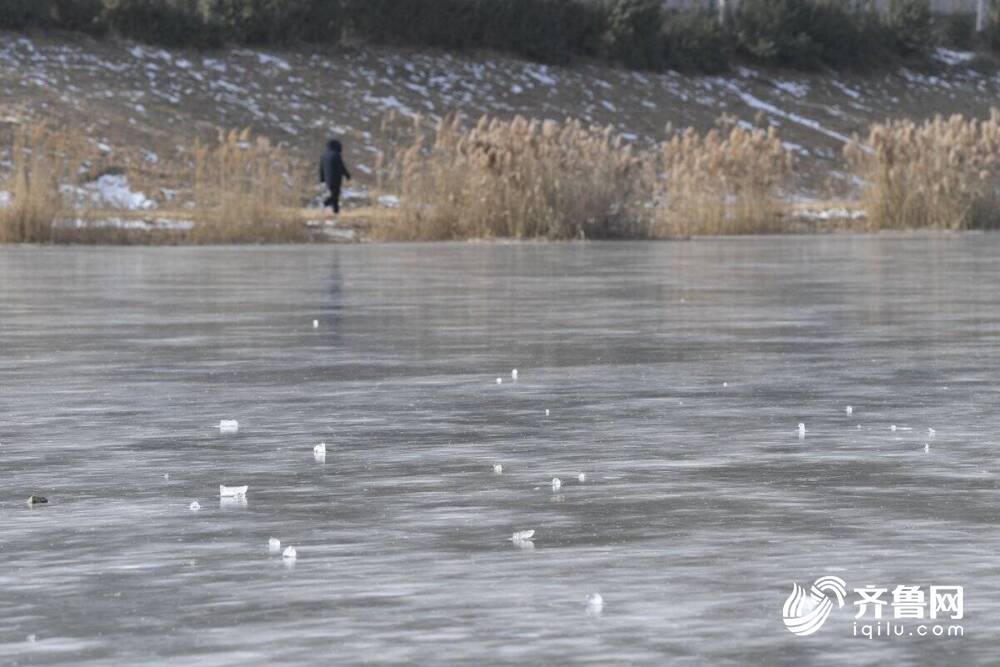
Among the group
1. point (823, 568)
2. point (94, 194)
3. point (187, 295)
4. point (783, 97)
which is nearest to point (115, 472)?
point (823, 568)

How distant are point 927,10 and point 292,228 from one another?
38.4 metres

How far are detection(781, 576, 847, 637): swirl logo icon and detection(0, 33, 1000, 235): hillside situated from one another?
34.4 metres

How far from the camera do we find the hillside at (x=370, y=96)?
150ft

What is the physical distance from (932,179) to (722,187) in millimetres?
2872

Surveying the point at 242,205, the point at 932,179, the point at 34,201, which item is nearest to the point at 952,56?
the point at 932,179

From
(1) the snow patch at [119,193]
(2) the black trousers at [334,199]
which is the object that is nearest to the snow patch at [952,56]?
(1) the snow patch at [119,193]

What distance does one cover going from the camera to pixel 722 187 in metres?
32.0

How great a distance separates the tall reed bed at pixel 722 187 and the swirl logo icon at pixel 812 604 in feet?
84.1

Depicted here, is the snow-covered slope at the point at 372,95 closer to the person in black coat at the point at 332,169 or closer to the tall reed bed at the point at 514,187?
the person in black coat at the point at 332,169

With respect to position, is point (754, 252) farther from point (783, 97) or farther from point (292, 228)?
point (783, 97)

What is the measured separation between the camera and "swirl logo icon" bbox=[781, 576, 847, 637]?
15.7ft

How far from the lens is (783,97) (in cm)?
5728

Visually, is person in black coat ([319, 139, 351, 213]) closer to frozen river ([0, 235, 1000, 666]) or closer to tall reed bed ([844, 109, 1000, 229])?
tall reed bed ([844, 109, 1000, 229])

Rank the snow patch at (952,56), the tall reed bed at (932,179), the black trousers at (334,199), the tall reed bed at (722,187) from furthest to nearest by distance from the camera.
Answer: the snow patch at (952,56), the black trousers at (334,199), the tall reed bed at (932,179), the tall reed bed at (722,187)
